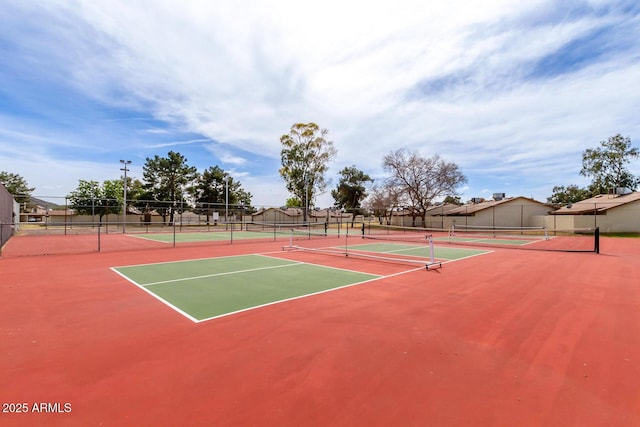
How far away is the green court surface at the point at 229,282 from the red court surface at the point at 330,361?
45 cm

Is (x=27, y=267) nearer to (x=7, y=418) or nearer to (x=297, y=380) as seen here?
(x=7, y=418)

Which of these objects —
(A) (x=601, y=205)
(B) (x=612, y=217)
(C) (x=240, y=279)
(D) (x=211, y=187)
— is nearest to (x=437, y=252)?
(C) (x=240, y=279)

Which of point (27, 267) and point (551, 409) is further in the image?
point (27, 267)

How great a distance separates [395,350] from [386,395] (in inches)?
40.4

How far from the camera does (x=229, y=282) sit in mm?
7605

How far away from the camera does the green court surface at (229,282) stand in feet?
19.1

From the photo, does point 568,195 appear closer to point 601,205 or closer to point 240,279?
point 601,205

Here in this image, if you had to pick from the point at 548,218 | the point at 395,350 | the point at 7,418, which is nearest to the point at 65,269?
the point at 7,418

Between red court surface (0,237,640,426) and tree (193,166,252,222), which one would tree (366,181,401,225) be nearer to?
tree (193,166,252,222)

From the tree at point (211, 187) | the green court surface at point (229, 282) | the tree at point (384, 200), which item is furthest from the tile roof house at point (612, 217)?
the tree at point (211, 187)

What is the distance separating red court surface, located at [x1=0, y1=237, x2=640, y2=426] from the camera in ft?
8.83

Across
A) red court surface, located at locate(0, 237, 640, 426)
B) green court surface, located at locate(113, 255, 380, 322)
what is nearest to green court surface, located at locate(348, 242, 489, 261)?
green court surface, located at locate(113, 255, 380, 322)

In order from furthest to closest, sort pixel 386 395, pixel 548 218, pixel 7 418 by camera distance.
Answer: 1. pixel 548 218
2. pixel 386 395
3. pixel 7 418

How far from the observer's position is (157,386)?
10.0ft
